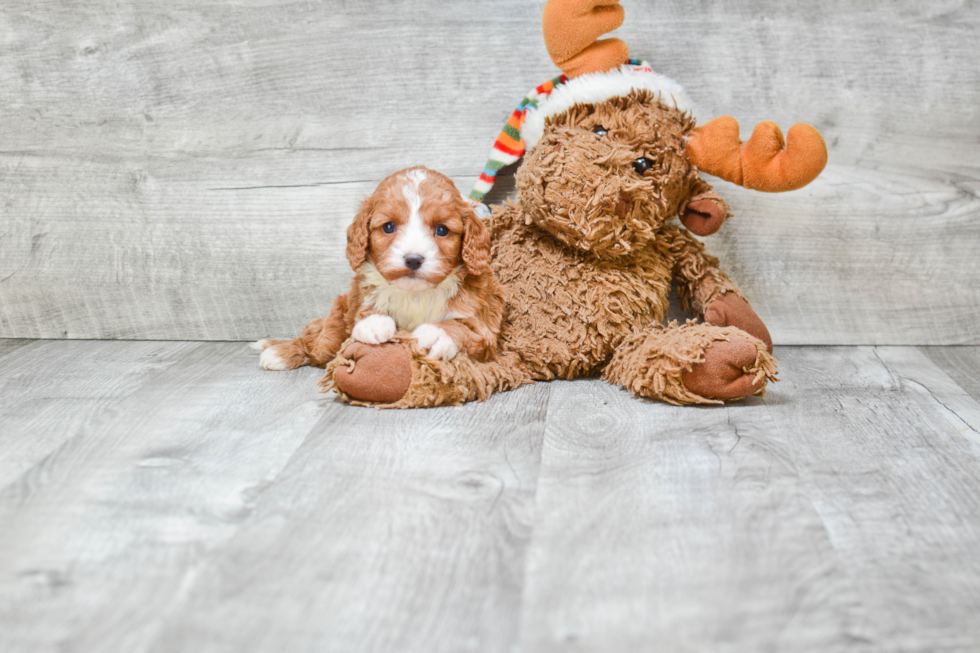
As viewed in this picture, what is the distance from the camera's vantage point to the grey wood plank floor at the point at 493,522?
31.6 inches

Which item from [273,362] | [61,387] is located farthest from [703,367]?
[61,387]

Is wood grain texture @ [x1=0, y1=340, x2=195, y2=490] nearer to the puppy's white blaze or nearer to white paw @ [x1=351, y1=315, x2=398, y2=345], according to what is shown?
white paw @ [x1=351, y1=315, x2=398, y2=345]

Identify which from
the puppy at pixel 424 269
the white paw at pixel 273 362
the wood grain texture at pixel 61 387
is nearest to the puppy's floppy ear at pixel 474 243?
the puppy at pixel 424 269

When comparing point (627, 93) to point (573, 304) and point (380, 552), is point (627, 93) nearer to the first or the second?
point (573, 304)

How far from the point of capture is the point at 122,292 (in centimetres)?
204

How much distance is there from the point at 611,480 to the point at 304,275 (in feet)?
3.65

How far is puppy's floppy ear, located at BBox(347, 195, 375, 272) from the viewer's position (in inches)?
56.5

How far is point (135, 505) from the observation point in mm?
1068

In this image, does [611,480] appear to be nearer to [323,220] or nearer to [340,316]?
[340,316]

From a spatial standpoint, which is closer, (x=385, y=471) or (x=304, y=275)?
(x=385, y=471)

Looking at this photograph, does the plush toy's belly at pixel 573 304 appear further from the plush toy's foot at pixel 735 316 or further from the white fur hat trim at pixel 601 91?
the white fur hat trim at pixel 601 91

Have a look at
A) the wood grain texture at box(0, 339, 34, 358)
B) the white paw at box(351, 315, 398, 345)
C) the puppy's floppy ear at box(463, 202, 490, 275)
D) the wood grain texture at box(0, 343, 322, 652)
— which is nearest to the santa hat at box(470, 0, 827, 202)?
the puppy's floppy ear at box(463, 202, 490, 275)

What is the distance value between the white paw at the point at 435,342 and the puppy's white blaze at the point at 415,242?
0.10 meters

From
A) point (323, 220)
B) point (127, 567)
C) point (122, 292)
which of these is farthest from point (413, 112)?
point (127, 567)
